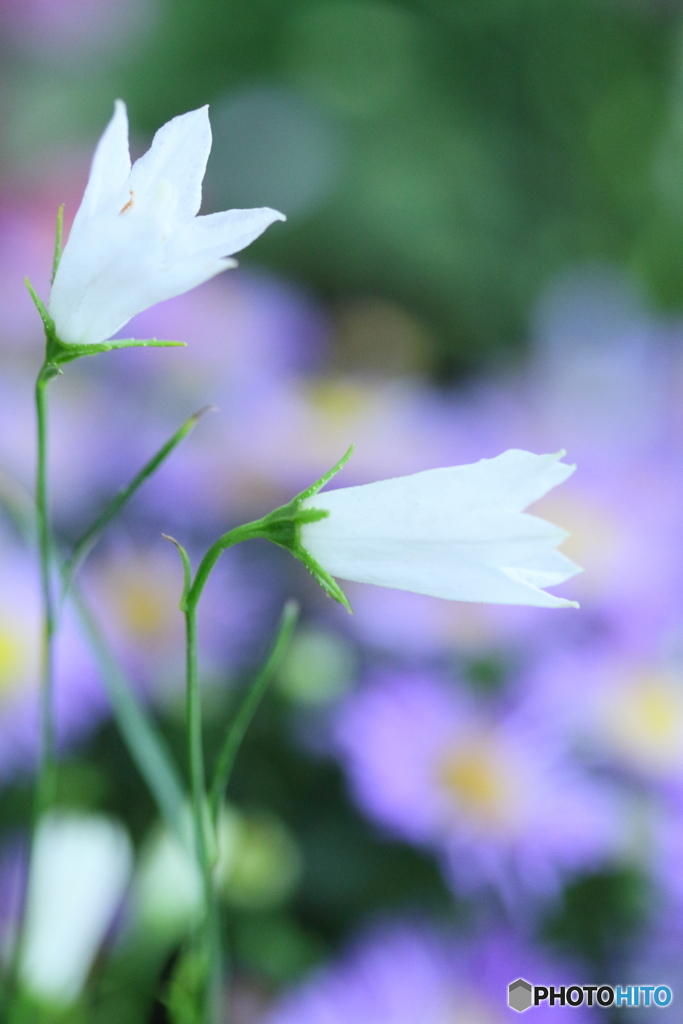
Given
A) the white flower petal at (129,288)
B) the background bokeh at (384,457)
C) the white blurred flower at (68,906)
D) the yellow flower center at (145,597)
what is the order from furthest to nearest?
the yellow flower center at (145,597) → the background bokeh at (384,457) → the white blurred flower at (68,906) → the white flower petal at (129,288)

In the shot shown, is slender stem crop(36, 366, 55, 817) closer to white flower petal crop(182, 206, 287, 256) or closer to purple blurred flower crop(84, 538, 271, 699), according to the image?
white flower petal crop(182, 206, 287, 256)

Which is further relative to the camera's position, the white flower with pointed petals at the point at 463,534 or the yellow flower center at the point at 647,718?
the yellow flower center at the point at 647,718

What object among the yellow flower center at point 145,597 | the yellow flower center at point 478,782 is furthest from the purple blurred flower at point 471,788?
the yellow flower center at point 145,597

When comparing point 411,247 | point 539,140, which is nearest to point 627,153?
point 539,140

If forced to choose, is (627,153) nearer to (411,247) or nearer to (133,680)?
(411,247)

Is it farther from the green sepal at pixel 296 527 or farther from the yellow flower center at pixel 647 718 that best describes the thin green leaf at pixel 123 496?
the yellow flower center at pixel 647 718

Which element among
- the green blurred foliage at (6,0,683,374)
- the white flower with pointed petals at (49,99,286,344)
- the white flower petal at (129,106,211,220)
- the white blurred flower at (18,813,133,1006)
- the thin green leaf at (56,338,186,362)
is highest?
the green blurred foliage at (6,0,683,374)

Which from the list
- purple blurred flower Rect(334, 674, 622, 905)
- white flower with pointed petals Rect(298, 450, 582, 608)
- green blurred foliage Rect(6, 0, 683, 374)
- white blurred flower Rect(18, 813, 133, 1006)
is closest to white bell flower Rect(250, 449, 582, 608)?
white flower with pointed petals Rect(298, 450, 582, 608)
